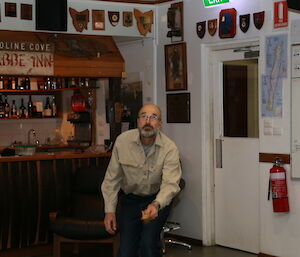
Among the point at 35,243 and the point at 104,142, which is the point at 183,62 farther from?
the point at 35,243

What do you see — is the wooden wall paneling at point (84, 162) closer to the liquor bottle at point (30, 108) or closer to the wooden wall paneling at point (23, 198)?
the wooden wall paneling at point (23, 198)

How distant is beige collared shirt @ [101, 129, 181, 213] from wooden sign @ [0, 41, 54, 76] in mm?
2492

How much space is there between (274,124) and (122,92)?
96.2 inches

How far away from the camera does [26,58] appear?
6.56 m

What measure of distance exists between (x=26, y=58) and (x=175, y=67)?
1.64m

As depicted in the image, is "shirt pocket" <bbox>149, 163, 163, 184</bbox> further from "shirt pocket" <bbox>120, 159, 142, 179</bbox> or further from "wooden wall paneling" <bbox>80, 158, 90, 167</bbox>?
"wooden wall paneling" <bbox>80, 158, 90, 167</bbox>

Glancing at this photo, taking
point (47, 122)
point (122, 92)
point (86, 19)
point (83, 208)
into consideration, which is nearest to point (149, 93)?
point (122, 92)

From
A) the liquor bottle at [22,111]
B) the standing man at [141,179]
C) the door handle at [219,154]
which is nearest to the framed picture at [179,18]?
the door handle at [219,154]

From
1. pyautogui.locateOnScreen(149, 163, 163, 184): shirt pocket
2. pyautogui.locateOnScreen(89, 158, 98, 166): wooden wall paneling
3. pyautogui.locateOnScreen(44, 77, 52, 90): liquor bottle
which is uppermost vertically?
pyautogui.locateOnScreen(44, 77, 52, 90): liquor bottle

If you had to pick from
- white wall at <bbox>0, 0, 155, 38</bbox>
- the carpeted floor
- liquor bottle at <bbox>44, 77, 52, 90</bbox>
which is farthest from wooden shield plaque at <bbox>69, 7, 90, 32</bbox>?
liquor bottle at <bbox>44, 77, 52, 90</bbox>

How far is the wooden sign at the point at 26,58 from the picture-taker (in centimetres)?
645

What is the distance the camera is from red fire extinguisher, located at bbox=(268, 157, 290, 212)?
563cm

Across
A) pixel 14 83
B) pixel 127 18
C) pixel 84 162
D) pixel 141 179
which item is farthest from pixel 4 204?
pixel 14 83

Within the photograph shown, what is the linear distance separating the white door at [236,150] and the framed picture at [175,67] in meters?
0.37
